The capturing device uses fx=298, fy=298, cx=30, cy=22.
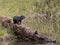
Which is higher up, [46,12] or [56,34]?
[46,12]

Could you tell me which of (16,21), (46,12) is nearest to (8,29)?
(16,21)

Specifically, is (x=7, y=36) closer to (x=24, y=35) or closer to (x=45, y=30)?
(x=24, y=35)

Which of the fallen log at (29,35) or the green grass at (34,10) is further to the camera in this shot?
the green grass at (34,10)

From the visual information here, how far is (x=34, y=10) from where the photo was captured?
20422 millimetres

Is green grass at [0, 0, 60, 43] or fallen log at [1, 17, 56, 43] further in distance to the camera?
green grass at [0, 0, 60, 43]

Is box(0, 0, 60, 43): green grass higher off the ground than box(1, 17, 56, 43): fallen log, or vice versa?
box(0, 0, 60, 43): green grass

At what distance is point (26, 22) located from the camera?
61.1ft

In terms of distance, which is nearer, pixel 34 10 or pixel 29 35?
pixel 29 35

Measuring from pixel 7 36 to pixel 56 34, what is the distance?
3084 millimetres

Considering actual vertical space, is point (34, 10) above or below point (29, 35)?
above

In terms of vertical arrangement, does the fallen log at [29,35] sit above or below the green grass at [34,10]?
below

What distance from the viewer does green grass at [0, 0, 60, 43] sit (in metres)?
18.3

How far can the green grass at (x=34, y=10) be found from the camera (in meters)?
18.3

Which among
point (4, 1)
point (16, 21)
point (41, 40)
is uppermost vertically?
point (4, 1)
